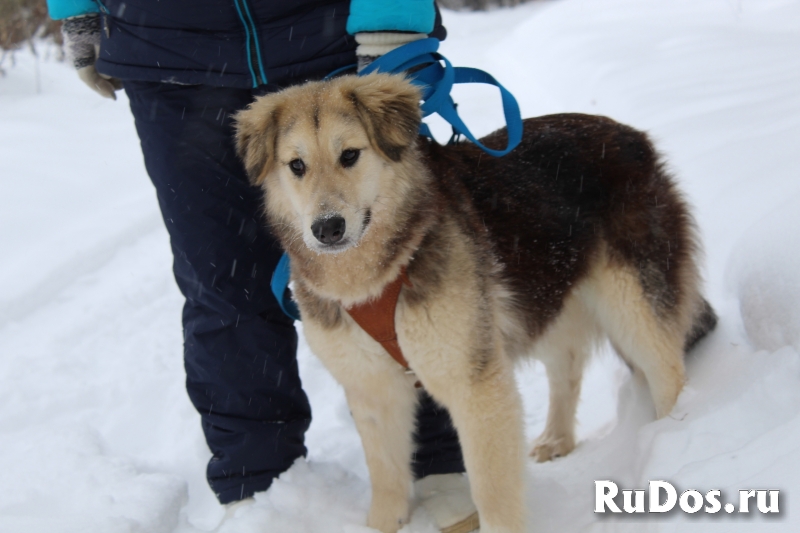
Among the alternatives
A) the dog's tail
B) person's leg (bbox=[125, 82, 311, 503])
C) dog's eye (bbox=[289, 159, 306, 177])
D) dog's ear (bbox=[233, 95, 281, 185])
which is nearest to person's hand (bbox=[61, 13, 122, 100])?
person's leg (bbox=[125, 82, 311, 503])

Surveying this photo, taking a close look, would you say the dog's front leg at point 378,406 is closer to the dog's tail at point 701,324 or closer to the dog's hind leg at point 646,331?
the dog's hind leg at point 646,331

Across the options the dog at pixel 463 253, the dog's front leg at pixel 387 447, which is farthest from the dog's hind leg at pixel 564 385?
the dog's front leg at pixel 387 447

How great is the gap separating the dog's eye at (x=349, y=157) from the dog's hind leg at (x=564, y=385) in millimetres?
1523

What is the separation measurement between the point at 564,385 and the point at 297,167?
185cm

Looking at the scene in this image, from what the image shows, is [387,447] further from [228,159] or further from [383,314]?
[228,159]

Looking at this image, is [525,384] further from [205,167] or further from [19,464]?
[19,464]

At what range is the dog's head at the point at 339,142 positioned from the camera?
2.29 meters

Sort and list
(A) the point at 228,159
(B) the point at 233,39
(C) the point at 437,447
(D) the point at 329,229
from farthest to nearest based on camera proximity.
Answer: (C) the point at 437,447
(A) the point at 228,159
(B) the point at 233,39
(D) the point at 329,229

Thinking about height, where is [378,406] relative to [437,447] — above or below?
above

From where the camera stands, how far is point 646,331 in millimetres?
2963

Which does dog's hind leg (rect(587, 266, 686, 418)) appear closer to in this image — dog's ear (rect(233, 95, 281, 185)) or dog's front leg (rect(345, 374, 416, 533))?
dog's front leg (rect(345, 374, 416, 533))

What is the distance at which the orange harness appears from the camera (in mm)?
2363

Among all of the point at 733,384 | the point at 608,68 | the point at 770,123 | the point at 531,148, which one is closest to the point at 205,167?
the point at 531,148

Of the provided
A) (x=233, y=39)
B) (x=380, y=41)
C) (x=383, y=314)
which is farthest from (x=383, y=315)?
(x=233, y=39)
